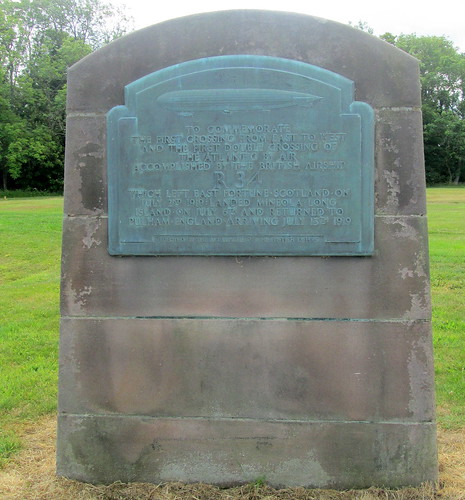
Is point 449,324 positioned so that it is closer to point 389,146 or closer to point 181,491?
point 389,146

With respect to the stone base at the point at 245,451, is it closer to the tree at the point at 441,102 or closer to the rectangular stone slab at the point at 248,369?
the rectangular stone slab at the point at 248,369

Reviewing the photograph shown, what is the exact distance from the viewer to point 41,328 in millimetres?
7074

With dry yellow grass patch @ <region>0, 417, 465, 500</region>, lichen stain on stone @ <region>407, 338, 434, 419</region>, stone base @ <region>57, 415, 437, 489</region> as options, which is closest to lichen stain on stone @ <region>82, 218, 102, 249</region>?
stone base @ <region>57, 415, 437, 489</region>

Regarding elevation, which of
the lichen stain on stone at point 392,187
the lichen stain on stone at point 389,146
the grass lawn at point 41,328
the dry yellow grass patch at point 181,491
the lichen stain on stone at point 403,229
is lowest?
the dry yellow grass patch at point 181,491

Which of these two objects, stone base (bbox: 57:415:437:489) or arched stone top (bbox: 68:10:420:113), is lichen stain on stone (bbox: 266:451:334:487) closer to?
stone base (bbox: 57:415:437:489)

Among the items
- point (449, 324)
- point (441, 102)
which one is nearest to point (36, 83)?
point (441, 102)

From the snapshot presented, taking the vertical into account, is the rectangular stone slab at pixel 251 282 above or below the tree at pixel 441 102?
below

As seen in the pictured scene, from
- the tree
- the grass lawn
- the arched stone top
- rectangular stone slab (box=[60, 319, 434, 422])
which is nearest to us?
the arched stone top

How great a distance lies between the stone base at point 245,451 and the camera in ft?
11.5

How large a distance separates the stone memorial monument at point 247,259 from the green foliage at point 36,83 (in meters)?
42.9

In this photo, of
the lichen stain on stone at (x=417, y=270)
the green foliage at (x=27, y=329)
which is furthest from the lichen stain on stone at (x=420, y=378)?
the green foliage at (x=27, y=329)

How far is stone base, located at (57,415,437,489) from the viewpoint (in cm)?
350

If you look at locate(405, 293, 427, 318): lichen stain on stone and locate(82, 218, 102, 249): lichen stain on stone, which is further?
locate(82, 218, 102, 249): lichen stain on stone

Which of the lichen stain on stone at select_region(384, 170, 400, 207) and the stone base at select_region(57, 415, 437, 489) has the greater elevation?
the lichen stain on stone at select_region(384, 170, 400, 207)
